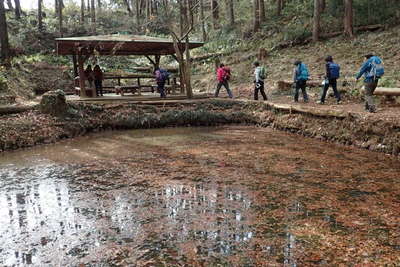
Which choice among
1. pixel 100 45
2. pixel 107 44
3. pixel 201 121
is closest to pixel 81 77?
pixel 100 45

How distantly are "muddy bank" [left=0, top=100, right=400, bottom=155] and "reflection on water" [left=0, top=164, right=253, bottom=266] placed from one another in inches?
171

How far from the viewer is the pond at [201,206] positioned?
4.23 m

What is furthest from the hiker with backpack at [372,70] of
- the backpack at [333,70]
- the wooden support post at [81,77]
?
the wooden support post at [81,77]

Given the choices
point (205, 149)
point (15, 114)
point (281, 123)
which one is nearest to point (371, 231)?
point (205, 149)

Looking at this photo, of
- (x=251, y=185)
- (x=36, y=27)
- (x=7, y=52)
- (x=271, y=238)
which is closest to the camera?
(x=271, y=238)

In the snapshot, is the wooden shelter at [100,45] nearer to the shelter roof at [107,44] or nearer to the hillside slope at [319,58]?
the shelter roof at [107,44]

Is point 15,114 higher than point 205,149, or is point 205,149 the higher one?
point 15,114

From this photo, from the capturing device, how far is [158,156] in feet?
30.2

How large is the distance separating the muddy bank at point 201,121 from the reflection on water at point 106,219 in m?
4.34

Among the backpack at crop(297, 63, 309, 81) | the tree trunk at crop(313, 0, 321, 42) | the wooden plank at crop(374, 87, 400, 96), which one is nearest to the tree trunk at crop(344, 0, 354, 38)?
the tree trunk at crop(313, 0, 321, 42)

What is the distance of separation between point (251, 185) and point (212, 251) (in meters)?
2.63

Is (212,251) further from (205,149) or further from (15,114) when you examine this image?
(15,114)

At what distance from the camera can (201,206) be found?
5.79 meters

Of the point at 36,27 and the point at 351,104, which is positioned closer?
the point at 351,104
